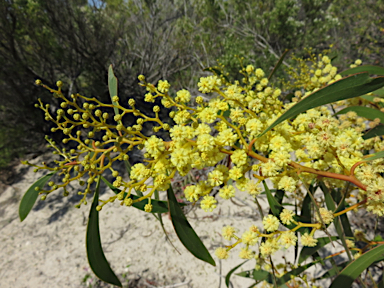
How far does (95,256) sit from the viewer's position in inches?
26.9

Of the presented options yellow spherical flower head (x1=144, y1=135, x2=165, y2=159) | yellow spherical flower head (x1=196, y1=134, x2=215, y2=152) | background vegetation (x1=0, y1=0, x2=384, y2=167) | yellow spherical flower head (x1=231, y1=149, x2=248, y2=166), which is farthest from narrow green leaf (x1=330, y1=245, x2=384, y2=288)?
background vegetation (x1=0, y1=0, x2=384, y2=167)

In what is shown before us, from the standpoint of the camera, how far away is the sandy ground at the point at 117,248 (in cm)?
201

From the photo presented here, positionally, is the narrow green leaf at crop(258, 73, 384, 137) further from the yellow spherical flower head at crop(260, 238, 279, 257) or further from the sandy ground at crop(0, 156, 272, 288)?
the sandy ground at crop(0, 156, 272, 288)

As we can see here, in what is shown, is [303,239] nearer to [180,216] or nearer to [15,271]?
[180,216]

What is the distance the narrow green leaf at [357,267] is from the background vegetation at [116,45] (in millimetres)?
2859

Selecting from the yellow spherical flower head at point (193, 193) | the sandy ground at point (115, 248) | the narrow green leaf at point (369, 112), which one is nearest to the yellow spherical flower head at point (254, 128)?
the yellow spherical flower head at point (193, 193)

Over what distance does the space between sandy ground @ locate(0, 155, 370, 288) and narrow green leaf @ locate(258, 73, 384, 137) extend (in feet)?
5.24

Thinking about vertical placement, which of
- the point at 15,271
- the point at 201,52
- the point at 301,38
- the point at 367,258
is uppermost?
the point at 301,38

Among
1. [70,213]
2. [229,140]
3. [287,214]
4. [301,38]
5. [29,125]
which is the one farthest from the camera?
[301,38]

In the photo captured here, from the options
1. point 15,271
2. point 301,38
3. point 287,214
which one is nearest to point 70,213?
point 15,271

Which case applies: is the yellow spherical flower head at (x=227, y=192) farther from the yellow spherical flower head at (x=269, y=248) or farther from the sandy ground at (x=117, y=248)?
the sandy ground at (x=117, y=248)

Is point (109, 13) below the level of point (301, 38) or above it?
above

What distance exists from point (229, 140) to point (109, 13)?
491 centimetres

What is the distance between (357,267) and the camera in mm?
637
